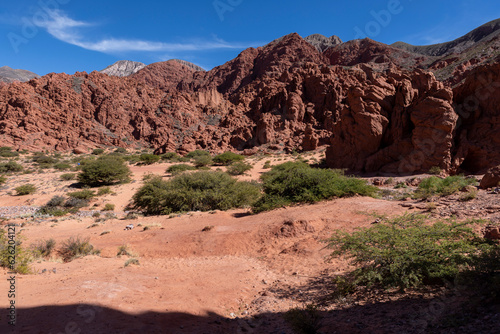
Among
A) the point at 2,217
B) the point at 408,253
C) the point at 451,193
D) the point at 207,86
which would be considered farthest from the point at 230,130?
the point at 207,86

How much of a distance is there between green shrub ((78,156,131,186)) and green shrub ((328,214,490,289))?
21862mm

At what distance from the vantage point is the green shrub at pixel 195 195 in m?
14.1

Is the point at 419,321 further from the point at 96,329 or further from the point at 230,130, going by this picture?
the point at 230,130

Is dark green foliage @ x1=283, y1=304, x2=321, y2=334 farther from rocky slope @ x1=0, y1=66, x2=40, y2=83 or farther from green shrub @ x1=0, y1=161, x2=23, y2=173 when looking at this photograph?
rocky slope @ x1=0, y1=66, x2=40, y2=83

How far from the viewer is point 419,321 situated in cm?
334

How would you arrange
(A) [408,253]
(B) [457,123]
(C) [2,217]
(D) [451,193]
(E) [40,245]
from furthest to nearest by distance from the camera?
1. (B) [457,123]
2. (C) [2,217]
3. (D) [451,193]
4. (E) [40,245]
5. (A) [408,253]

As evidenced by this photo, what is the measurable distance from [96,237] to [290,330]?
8.88 m

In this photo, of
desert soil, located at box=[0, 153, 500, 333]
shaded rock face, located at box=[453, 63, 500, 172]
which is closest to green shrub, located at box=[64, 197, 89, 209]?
desert soil, located at box=[0, 153, 500, 333]

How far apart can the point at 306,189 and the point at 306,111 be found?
4659 cm

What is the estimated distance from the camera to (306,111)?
184ft

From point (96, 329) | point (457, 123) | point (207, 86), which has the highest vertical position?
point (207, 86)

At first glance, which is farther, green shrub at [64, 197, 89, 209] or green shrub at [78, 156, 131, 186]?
green shrub at [78, 156, 131, 186]

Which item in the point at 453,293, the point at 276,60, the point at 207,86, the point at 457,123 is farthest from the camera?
the point at 207,86

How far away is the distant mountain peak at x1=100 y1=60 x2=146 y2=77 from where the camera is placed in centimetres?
17238
